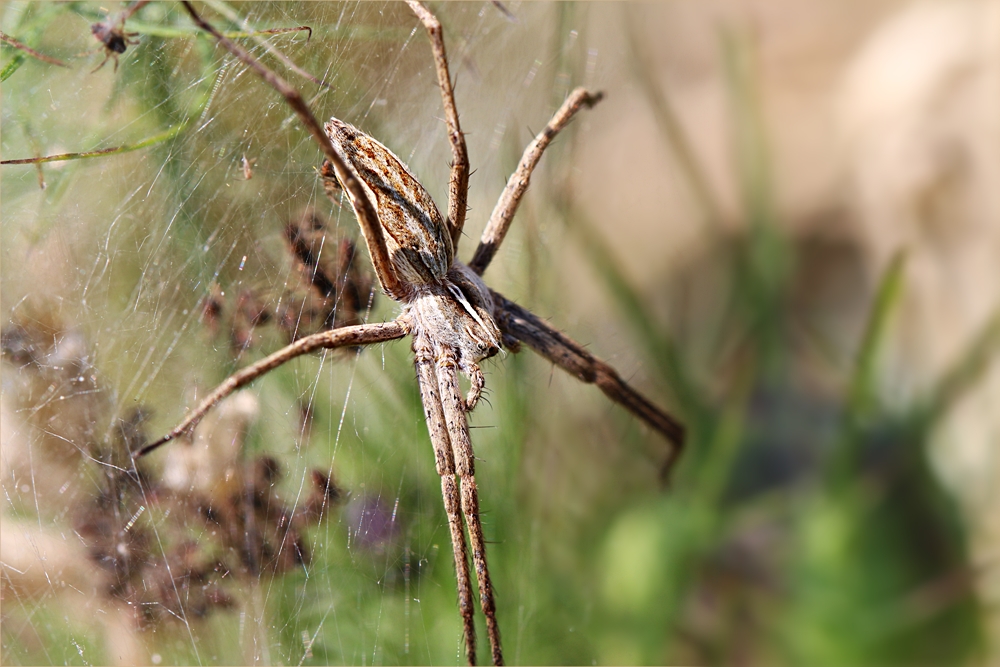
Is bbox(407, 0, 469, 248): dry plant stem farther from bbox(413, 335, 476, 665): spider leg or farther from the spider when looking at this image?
bbox(413, 335, 476, 665): spider leg

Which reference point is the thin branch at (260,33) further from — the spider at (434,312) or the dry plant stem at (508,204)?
the dry plant stem at (508,204)

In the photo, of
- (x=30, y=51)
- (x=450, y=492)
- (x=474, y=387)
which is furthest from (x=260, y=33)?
(x=450, y=492)

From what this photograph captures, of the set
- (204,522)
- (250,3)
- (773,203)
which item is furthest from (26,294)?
(773,203)

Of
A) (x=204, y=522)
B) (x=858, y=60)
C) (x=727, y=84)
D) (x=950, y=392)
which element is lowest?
(x=204, y=522)

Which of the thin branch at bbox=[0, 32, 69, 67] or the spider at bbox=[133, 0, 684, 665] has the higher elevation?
the thin branch at bbox=[0, 32, 69, 67]

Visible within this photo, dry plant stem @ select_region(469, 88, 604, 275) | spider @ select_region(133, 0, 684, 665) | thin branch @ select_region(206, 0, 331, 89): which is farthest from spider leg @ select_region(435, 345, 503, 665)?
thin branch @ select_region(206, 0, 331, 89)

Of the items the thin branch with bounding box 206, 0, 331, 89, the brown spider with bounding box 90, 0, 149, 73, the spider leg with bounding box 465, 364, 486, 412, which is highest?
the thin branch with bounding box 206, 0, 331, 89

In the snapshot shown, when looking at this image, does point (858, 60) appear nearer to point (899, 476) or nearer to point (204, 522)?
point (899, 476)

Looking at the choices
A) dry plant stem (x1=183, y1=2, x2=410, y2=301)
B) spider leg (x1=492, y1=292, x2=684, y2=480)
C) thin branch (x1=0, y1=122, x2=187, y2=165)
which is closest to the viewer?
dry plant stem (x1=183, y1=2, x2=410, y2=301)
